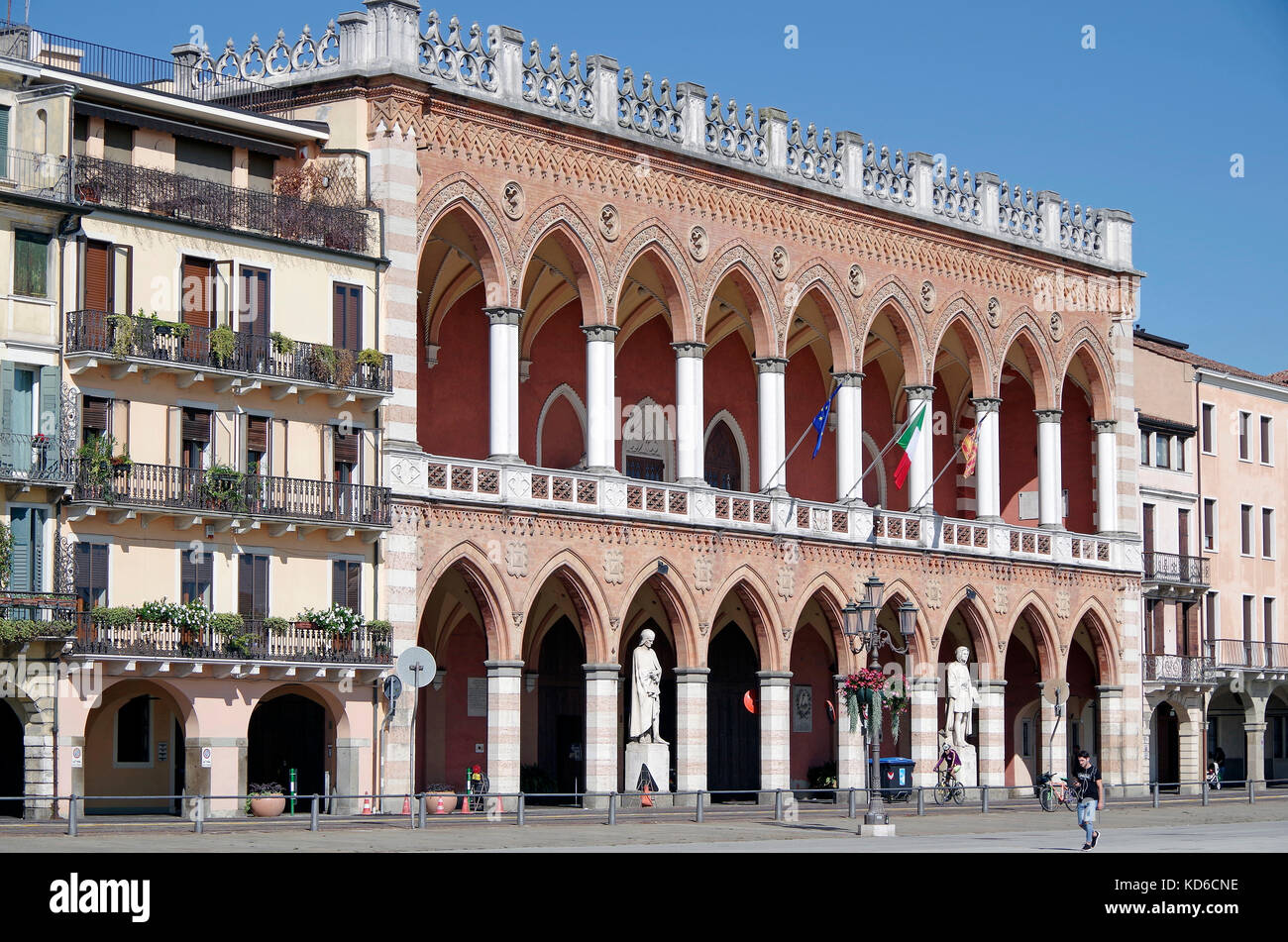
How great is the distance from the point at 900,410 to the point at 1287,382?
863 inches

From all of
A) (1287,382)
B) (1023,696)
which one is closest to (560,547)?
(1023,696)

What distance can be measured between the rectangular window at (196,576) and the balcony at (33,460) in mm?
2893

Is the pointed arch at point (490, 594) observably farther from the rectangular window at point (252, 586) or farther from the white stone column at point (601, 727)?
the rectangular window at point (252, 586)

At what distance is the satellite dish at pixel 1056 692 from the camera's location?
5200 centimetres

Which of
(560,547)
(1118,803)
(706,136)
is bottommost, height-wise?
(1118,803)

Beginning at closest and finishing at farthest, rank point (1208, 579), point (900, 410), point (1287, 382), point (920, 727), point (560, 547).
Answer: point (560, 547), point (920, 727), point (900, 410), point (1208, 579), point (1287, 382)

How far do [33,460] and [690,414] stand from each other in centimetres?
1636

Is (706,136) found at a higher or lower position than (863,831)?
higher

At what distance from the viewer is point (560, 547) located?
45.6m

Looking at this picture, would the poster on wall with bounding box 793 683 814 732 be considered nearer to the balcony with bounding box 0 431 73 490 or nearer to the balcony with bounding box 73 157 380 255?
the balcony with bounding box 73 157 380 255

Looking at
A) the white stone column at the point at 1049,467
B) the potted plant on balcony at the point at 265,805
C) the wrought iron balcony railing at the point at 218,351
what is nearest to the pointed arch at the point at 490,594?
the wrought iron balcony railing at the point at 218,351

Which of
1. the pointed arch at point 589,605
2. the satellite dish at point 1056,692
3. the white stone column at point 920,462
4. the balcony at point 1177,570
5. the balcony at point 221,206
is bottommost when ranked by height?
the satellite dish at point 1056,692

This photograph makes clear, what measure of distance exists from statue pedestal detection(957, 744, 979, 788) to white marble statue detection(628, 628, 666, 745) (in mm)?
10271
